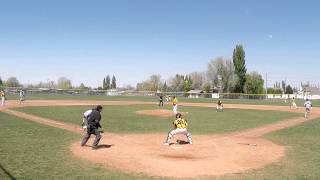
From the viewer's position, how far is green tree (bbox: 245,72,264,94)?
376 ft

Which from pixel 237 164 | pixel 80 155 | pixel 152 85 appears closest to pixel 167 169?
pixel 237 164

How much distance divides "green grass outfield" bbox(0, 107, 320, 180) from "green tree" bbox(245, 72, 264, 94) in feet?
316

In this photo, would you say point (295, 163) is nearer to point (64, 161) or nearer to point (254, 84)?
point (64, 161)

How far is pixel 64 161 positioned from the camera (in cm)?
1317

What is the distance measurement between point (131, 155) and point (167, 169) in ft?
8.75

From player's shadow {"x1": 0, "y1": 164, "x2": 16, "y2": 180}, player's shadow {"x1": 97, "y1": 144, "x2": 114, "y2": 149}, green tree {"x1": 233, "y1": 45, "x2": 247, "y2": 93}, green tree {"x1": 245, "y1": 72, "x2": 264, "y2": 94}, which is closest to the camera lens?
player's shadow {"x1": 0, "y1": 164, "x2": 16, "y2": 180}

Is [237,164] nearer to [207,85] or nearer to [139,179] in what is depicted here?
[139,179]

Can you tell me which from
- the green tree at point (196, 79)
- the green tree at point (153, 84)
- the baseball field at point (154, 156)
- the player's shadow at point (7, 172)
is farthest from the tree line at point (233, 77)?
the player's shadow at point (7, 172)

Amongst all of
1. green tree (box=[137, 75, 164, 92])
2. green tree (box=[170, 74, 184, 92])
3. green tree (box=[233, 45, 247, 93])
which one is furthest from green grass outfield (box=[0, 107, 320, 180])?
green tree (box=[137, 75, 164, 92])

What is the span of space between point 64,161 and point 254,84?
110 m

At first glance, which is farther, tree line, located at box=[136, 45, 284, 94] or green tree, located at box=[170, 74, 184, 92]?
green tree, located at box=[170, 74, 184, 92]

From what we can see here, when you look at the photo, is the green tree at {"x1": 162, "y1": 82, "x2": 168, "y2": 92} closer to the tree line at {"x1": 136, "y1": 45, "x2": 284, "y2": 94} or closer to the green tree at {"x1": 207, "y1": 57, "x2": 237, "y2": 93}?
the tree line at {"x1": 136, "y1": 45, "x2": 284, "y2": 94}

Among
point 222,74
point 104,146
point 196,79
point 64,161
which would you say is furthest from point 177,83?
point 64,161

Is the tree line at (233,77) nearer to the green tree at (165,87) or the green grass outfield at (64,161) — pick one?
the green tree at (165,87)
